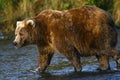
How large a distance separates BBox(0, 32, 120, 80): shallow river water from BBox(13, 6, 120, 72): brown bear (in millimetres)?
453

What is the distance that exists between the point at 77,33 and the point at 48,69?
1687mm

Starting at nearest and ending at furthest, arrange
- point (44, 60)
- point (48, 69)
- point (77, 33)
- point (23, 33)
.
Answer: point (77, 33) < point (23, 33) < point (44, 60) < point (48, 69)

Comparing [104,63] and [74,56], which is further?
[104,63]

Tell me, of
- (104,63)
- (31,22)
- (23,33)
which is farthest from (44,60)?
(104,63)

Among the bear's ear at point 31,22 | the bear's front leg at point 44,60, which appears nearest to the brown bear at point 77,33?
the bear's ear at point 31,22

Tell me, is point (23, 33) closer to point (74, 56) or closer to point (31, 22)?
point (31, 22)

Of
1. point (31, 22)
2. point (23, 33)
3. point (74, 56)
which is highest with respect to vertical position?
point (31, 22)

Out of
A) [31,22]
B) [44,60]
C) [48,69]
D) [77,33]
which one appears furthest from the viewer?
[48,69]

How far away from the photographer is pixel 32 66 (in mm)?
13836

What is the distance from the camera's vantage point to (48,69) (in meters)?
13.3

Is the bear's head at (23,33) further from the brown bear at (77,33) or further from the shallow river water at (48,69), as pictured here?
the shallow river water at (48,69)

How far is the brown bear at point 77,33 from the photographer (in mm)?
11961

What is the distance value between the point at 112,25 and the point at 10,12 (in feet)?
A: 38.7

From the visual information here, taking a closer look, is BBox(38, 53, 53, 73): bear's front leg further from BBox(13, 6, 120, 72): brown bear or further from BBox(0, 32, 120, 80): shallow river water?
BBox(13, 6, 120, 72): brown bear
